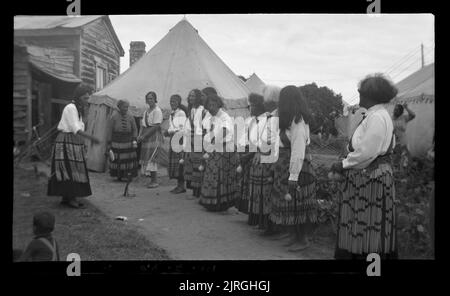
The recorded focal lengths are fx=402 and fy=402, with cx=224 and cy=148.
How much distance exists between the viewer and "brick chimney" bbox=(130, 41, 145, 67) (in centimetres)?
301

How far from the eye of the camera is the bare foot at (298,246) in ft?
9.62

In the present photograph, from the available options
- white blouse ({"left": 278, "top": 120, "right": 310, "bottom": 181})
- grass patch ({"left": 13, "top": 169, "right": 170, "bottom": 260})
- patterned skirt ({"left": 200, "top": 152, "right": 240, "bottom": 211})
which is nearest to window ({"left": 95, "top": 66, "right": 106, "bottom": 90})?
grass patch ({"left": 13, "top": 169, "right": 170, "bottom": 260})

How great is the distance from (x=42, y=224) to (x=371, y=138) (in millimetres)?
2185

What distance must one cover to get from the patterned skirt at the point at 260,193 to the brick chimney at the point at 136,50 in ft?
4.24

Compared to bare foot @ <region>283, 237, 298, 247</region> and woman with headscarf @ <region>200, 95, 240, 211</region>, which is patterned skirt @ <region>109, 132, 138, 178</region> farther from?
bare foot @ <region>283, 237, 298, 247</region>

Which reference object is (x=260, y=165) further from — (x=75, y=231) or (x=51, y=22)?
(x=51, y=22)

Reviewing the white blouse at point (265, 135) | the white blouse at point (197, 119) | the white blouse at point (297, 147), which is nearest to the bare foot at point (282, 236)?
the white blouse at point (297, 147)

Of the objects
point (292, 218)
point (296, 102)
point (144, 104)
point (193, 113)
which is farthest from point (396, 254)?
point (144, 104)

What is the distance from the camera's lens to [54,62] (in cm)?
291

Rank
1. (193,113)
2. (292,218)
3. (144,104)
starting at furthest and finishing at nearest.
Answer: (193,113)
(144,104)
(292,218)
